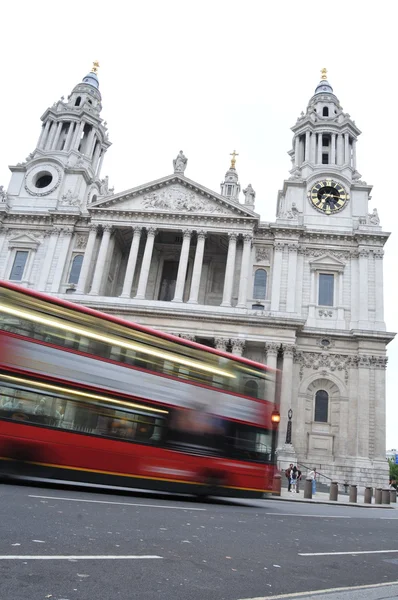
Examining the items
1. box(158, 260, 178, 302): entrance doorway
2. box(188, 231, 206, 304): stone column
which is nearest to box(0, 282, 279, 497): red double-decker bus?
box(188, 231, 206, 304): stone column

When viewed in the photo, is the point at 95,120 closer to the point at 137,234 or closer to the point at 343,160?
the point at 137,234

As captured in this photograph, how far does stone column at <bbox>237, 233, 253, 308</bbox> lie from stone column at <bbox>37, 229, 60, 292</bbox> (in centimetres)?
1566

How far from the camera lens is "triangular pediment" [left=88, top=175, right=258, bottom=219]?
39.5 metres

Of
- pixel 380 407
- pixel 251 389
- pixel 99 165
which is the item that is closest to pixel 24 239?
pixel 99 165

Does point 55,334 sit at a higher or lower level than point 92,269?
lower

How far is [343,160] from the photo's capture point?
45188 mm

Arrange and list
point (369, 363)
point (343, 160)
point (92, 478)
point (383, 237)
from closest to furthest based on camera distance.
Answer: point (92, 478), point (369, 363), point (383, 237), point (343, 160)

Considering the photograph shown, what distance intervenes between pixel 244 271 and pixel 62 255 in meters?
15.1

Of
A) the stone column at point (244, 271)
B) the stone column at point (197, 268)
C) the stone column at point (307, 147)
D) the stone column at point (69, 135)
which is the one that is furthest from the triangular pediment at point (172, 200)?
the stone column at point (69, 135)

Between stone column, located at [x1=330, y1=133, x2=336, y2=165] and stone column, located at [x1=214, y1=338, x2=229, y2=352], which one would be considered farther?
stone column, located at [x1=330, y1=133, x2=336, y2=165]

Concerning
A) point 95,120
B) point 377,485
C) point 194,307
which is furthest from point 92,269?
point 377,485

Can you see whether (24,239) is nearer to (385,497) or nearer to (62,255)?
(62,255)

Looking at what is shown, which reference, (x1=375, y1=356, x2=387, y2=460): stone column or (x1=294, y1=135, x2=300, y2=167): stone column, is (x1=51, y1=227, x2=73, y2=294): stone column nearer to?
(x1=294, y1=135, x2=300, y2=167): stone column

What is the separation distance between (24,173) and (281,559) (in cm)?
4543
